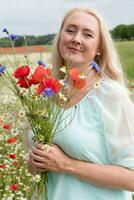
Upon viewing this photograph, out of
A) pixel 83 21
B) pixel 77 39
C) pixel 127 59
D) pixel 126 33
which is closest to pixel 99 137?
pixel 77 39

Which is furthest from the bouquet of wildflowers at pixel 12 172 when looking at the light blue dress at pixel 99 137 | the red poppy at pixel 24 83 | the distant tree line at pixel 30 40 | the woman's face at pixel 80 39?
the red poppy at pixel 24 83

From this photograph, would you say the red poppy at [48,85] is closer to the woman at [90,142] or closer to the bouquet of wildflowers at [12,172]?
the woman at [90,142]

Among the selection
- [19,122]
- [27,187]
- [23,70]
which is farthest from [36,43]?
[19,122]

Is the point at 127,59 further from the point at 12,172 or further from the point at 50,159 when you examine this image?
the point at 50,159

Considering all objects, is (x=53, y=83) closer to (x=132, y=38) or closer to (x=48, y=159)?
(x=48, y=159)

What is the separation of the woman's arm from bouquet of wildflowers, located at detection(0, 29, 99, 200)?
0.22 ft

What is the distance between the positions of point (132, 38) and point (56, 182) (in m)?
39.1

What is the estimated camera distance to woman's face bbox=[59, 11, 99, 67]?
318cm

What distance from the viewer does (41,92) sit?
9.36ft

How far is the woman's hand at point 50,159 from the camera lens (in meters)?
3.00

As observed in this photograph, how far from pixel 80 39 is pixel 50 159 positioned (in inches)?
24.9

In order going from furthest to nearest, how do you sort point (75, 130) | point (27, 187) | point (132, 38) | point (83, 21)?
point (132, 38)
point (27, 187)
point (83, 21)
point (75, 130)

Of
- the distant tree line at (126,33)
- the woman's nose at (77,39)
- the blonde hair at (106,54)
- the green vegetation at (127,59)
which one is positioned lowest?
the distant tree line at (126,33)

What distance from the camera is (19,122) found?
24.9ft
